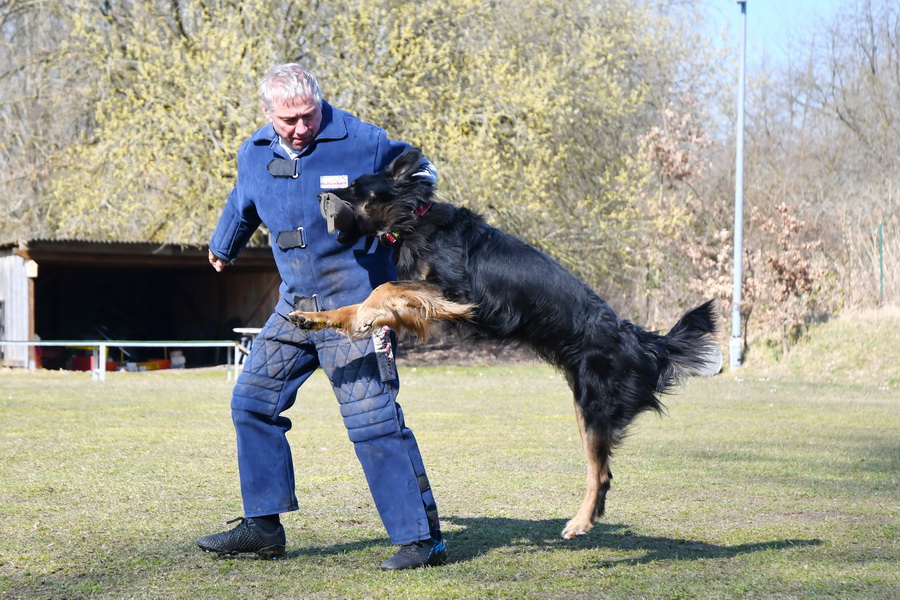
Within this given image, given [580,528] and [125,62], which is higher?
[125,62]

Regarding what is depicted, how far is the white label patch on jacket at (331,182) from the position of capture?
4.57 metres

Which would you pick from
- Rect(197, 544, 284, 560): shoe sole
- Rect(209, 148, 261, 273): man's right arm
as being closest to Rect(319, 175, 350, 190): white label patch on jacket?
Rect(209, 148, 261, 273): man's right arm

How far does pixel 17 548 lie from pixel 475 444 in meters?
5.01

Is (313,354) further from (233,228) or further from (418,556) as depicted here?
(418,556)

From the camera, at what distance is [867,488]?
6.89 m

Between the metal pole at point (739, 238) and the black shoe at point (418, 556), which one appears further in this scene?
the metal pole at point (739, 238)

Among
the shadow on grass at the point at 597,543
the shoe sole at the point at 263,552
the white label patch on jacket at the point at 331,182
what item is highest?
the white label patch on jacket at the point at 331,182

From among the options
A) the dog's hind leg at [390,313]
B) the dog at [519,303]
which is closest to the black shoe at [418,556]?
the dog at [519,303]

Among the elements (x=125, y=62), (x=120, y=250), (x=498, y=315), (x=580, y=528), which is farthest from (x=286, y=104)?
(x=125, y=62)

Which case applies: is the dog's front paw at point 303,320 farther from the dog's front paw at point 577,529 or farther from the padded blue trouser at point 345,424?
the dog's front paw at point 577,529

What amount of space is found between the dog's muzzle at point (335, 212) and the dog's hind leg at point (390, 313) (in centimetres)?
35

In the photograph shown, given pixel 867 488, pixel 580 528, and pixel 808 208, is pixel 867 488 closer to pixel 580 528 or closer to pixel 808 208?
pixel 580 528

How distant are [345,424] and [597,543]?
5.07 ft

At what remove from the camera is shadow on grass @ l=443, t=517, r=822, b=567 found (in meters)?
4.75
